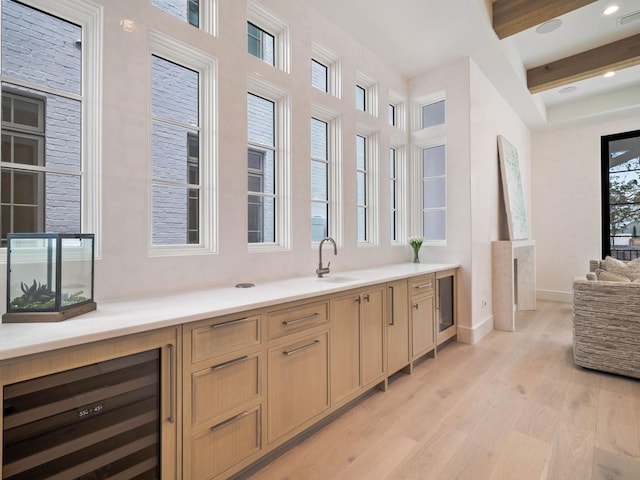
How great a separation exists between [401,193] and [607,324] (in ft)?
7.96

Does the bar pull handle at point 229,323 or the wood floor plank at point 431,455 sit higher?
the bar pull handle at point 229,323

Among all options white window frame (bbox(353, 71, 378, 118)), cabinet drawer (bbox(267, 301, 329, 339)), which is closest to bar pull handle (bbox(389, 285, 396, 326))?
cabinet drawer (bbox(267, 301, 329, 339))

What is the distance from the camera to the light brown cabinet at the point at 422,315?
2.90 meters

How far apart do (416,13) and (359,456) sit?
11.8 feet

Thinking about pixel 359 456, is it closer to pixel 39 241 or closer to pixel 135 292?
pixel 135 292

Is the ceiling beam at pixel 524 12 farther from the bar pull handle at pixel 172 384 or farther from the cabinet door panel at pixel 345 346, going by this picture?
the bar pull handle at pixel 172 384

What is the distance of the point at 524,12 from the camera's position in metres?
3.11

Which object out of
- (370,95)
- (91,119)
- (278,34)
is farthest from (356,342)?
(370,95)

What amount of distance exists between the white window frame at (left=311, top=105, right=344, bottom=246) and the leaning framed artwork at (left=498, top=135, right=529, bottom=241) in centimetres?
261

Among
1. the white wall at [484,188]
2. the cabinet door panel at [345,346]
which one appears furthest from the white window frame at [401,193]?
the cabinet door panel at [345,346]

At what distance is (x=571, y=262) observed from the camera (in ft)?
18.5

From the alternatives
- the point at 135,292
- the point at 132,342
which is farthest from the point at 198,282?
the point at 132,342

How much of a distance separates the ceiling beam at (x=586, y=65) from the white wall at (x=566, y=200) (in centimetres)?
173

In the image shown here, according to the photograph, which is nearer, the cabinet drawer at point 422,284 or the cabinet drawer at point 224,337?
the cabinet drawer at point 224,337
